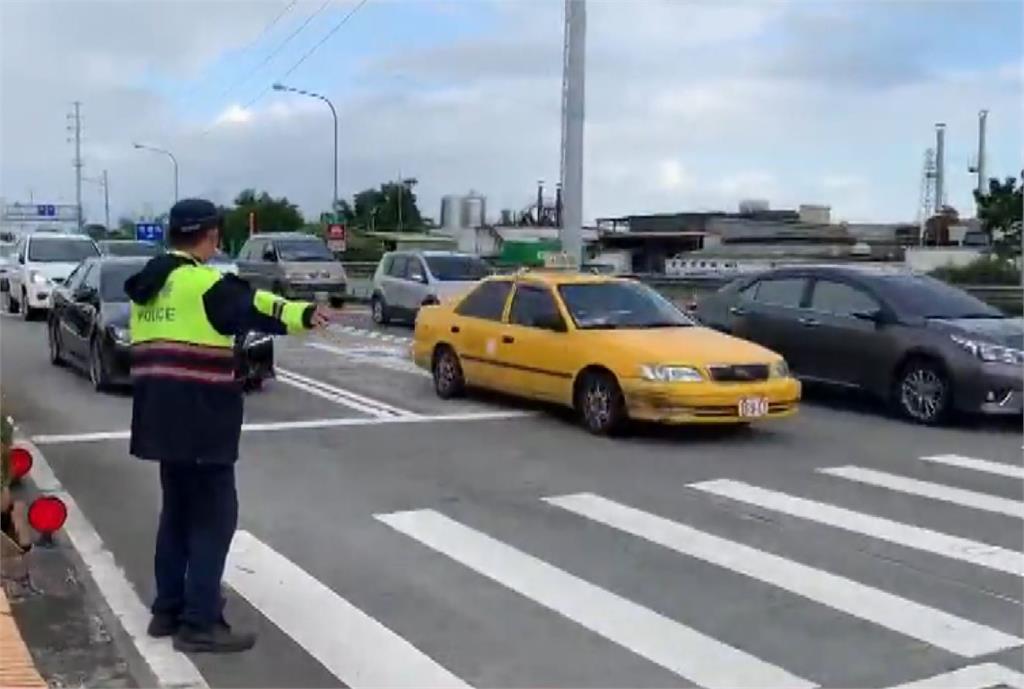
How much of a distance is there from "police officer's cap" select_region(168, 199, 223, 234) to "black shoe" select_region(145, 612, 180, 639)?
5.57 feet

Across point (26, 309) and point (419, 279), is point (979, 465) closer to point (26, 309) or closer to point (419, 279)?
point (419, 279)

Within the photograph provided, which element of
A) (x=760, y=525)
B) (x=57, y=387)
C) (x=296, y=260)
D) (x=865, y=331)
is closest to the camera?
(x=760, y=525)

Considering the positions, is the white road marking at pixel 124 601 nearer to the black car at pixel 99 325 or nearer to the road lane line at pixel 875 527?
the road lane line at pixel 875 527

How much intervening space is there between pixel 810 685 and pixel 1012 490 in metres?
4.96

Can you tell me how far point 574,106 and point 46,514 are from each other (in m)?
17.2

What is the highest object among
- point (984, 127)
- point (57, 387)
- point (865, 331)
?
point (984, 127)

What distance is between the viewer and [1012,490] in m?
9.66

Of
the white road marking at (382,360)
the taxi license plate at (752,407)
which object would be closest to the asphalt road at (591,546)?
the taxi license plate at (752,407)

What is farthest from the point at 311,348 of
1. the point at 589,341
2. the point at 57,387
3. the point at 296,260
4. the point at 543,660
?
the point at 543,660

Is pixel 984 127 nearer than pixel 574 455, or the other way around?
pixel 574 455

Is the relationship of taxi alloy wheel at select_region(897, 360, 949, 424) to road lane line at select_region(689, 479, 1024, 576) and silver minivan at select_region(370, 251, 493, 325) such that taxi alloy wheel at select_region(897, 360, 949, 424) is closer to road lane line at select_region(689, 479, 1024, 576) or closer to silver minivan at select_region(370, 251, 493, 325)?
road lane line at select_region(689, 479, 1024, 576)

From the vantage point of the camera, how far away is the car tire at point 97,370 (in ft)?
47.3

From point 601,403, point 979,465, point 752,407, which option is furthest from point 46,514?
point 979,465

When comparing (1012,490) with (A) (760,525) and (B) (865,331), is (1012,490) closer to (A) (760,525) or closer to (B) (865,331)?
(A) (760,525)
